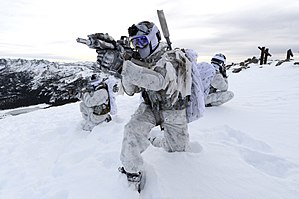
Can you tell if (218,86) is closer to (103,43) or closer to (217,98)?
(217,98)

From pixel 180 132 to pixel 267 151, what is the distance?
3.99ft

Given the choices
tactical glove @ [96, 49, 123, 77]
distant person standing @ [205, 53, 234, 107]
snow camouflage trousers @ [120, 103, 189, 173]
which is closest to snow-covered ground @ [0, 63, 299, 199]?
snow camouflage trousers @ [120, 103, 189, 173]

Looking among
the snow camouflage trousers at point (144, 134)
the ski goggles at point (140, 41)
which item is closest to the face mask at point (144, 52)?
the ski goggles at point (140, 41)

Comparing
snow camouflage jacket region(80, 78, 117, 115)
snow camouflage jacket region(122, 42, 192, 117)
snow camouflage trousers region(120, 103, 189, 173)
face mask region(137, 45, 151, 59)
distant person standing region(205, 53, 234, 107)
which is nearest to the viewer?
snow camouflage jacket region(122, 42, 192, 117)

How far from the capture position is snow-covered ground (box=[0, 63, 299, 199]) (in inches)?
95.0

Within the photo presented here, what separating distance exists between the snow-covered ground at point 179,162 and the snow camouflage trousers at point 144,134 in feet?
0.55

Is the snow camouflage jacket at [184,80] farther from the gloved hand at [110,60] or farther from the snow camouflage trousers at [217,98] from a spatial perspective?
the snow camouflage trousers at [217,98]

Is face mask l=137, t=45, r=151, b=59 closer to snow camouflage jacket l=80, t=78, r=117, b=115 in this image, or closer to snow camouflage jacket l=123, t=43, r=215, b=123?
snow camouflage jacket l=123, t=43, r=215, b=123

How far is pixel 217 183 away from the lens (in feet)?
8.02

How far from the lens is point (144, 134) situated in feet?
8.71

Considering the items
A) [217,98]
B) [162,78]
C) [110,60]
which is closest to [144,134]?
A: [162,78]

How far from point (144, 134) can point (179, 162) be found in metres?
0.57

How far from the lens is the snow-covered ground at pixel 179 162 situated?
95.0 inches

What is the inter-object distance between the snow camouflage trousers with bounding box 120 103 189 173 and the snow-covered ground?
0.17m
